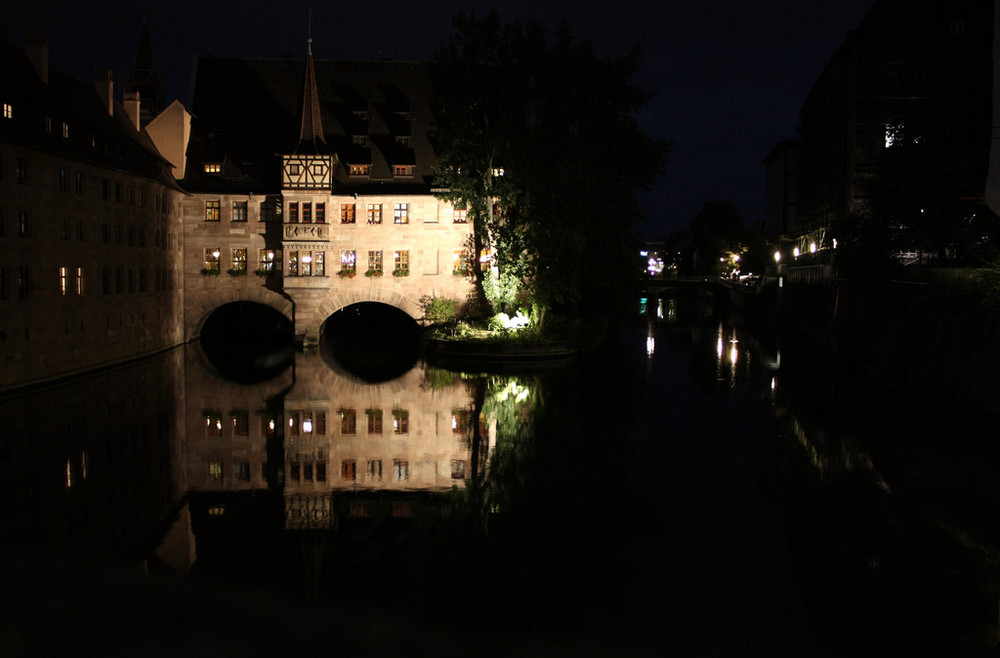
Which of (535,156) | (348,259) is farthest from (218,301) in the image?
(535,156)

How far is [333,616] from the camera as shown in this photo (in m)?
8.55

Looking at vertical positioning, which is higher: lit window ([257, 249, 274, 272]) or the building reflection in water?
lit window ([257, 249, 274, 272])

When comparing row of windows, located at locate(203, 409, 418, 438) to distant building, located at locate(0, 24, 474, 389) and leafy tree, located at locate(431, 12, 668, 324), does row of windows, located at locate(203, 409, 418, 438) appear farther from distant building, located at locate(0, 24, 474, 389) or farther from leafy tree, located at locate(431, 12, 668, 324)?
leafy tree, located at locate(431, 12, 668, 324)

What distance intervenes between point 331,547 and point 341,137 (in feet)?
112

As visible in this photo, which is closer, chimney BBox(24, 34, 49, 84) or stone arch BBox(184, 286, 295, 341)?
chimney BBox(24, 34, 49, 84)

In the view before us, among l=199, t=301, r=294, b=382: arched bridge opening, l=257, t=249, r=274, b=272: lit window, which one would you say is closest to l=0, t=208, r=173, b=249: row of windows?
l=257, t=249, r=274, b=272: lit window

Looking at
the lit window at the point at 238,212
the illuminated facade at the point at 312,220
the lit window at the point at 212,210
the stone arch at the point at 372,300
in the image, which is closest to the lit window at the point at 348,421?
the illuminated facade at the point at 312,220

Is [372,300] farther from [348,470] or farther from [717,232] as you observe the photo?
[717,232]

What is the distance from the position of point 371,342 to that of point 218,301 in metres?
8.23

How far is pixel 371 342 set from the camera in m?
44.3

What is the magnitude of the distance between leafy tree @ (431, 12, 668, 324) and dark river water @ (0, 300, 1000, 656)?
1203 cm

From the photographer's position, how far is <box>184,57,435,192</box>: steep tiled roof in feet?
132

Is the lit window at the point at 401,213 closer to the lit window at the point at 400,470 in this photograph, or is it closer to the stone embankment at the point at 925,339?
the stone embankment at the point at 925,339

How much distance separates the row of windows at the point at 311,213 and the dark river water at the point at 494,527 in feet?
53.6
